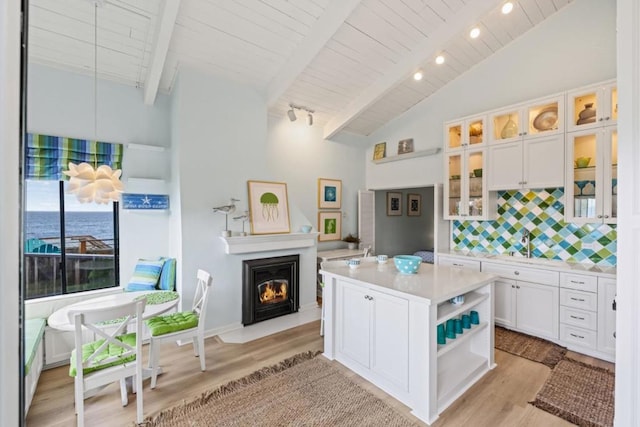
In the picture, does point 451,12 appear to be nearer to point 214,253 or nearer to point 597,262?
point 597,262

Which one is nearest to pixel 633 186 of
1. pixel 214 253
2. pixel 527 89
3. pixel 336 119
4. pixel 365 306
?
pixel 365 306

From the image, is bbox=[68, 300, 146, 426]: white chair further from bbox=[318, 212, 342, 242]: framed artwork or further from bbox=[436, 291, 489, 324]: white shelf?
bbox=[318, 212, 342, 242]: framed artwork

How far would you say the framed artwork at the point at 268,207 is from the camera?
3.75 metres

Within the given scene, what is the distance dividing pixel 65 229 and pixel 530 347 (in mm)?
5096

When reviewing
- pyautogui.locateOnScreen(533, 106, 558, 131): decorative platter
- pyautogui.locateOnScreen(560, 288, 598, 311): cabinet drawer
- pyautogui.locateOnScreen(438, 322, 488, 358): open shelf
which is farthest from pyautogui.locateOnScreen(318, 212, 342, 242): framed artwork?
pyautogui.locateOnScreen(560, 288, 598, 311): cabinet drawer

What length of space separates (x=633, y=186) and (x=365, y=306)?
5.90ft

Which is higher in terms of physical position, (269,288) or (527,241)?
(527,241)

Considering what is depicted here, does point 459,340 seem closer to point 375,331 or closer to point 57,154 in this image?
point 375,331

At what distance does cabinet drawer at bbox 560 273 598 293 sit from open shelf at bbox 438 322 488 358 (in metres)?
1.14

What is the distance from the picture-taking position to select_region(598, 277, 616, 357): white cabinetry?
270 cm

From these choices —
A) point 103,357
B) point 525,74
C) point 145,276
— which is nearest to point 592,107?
point 525,74

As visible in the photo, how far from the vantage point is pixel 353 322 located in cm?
260

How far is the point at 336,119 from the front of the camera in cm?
469

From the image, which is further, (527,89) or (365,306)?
(527,89)
